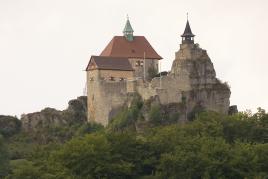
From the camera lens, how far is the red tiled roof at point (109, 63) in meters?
142

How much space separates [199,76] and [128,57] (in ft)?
25.9

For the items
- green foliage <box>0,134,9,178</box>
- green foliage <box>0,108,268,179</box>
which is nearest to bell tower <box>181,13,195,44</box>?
green foliage <box>0,108,268,179</box>

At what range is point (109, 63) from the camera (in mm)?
142375

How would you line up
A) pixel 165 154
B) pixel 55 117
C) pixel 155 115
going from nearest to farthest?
pixel 165 154 → pixel 155 115 → pixel 55 117

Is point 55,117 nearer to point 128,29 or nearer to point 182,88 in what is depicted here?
point 128,29

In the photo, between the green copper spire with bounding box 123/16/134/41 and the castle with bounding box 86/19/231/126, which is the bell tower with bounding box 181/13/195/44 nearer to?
the castle with bounding box 86/19/231/126

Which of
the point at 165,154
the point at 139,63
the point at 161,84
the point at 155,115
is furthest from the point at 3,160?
the point at 139,63

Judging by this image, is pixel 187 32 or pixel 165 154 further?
pixel 187 32

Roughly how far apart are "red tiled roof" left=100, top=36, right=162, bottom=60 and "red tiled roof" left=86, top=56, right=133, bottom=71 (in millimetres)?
2391

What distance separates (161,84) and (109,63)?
250 inches

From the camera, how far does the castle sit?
138625mm

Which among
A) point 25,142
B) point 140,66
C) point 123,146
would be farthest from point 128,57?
point 123,146

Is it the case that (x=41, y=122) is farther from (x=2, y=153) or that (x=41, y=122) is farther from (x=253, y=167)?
(x=253, y=167)

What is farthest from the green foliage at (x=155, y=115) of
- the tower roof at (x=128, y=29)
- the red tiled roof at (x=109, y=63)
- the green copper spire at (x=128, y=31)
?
the tower roof at (x=128, y=29)
